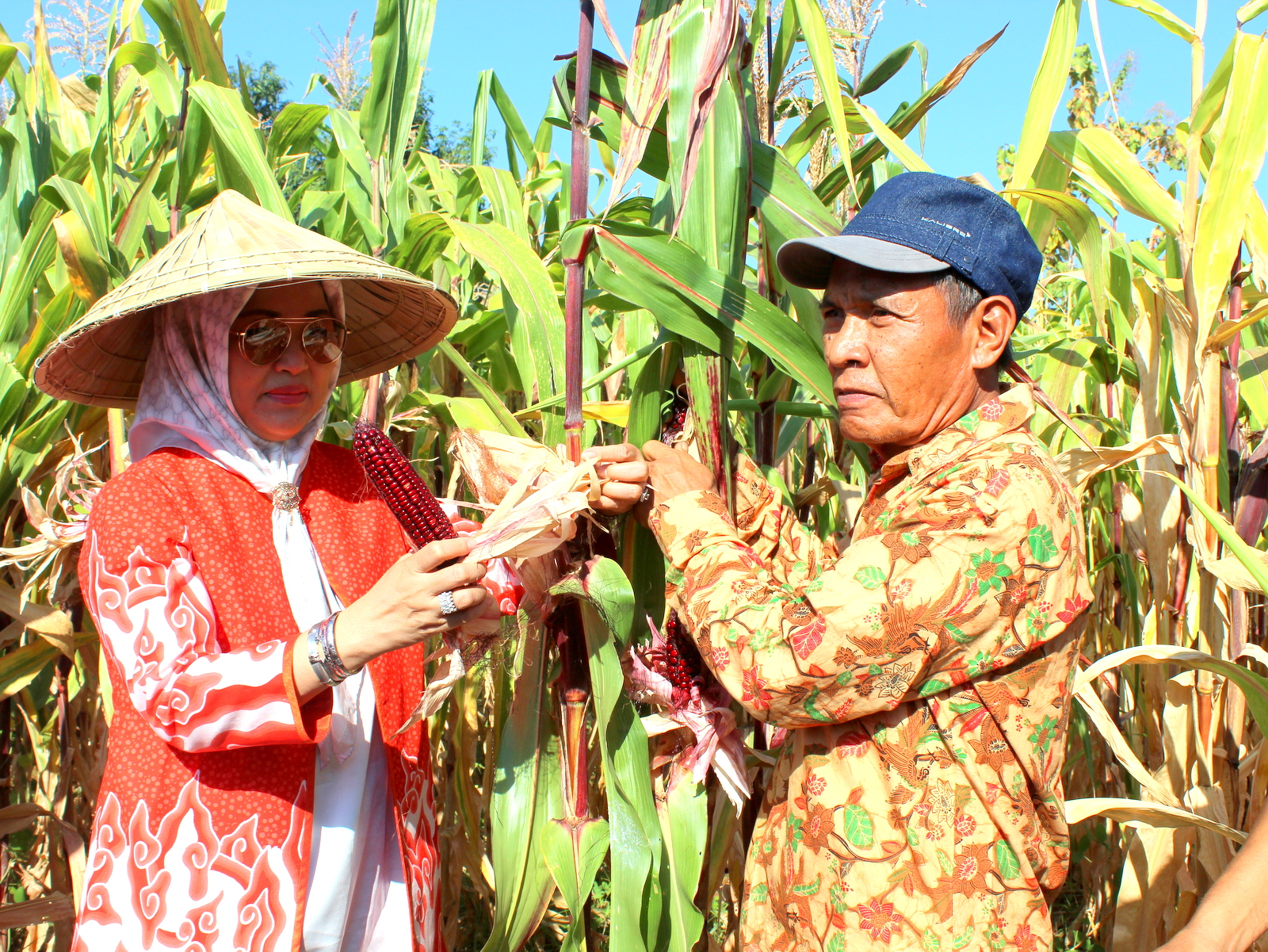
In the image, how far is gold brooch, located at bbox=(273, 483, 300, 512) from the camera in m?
1.61

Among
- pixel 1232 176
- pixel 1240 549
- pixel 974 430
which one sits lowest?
pixel 1240 549

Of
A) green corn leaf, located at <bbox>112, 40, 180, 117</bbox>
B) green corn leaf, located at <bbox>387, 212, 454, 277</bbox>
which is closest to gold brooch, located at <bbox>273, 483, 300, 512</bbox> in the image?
green corn leaf, located at <bbox>387, 212, 454, 277</bbox>

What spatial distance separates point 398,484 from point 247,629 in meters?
0.33

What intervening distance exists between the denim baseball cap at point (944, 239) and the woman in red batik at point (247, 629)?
0.76 metres

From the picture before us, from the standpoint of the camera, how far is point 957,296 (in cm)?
145

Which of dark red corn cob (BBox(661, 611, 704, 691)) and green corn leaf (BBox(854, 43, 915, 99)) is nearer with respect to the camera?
dark red corn cob (BBox(661, 611, 704, 691))

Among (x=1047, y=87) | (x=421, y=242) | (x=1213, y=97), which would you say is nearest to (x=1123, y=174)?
(x=1213, y=97)

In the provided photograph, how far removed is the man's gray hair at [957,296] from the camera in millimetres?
1441

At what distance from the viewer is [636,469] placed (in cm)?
157

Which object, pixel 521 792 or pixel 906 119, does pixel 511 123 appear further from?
pixel 521 792

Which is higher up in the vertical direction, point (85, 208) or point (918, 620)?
point (85, 208)

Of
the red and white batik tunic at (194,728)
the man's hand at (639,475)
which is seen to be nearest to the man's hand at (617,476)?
the man's hand at (639,475)

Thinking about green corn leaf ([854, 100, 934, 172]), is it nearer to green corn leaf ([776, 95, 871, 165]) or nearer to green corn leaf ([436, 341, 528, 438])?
green corn leaf ([776, 95, 871, 165])

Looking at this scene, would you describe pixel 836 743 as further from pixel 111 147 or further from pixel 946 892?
pixel 111 147
